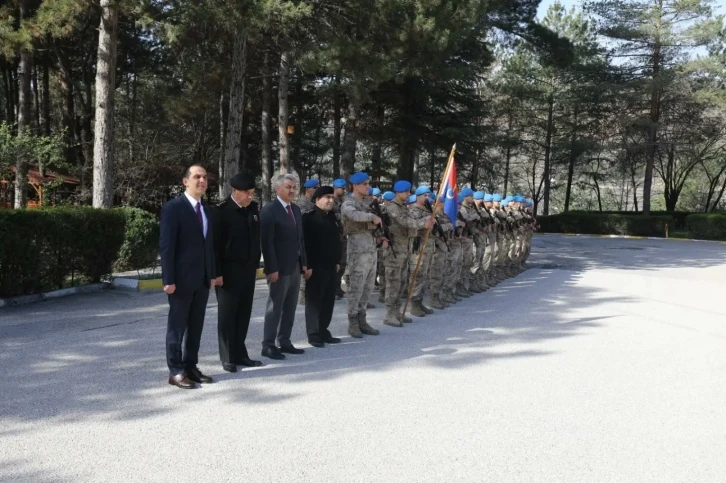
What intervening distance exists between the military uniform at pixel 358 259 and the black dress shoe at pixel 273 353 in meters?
1.27

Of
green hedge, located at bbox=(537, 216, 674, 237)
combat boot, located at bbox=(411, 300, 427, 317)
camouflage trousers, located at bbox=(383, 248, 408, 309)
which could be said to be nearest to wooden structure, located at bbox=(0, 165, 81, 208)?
combat boot, located at bbox=(411, 300, 427, 317)

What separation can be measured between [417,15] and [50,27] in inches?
341

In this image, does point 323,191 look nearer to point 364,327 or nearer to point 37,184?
point 364,327

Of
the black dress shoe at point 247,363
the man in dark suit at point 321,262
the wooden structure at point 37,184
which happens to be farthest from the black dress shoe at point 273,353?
the wooden structure at point 37,184

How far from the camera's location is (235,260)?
18.2ft

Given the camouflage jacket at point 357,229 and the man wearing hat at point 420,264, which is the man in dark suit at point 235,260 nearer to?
the camouflage jacket at point 357,229

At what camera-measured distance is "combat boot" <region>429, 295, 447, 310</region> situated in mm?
9398

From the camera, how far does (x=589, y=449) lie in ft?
13.0

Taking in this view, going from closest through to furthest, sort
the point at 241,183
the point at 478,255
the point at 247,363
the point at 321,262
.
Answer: the point at 241,183
the point at 247,363
the point at 321,262
the point at 478,255

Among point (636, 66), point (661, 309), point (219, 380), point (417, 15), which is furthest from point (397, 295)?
point (636, 66)

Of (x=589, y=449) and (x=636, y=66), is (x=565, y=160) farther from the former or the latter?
(x=589, y=449)

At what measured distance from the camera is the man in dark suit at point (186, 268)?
4910 mm

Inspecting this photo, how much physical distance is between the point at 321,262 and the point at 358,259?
533 millimetres

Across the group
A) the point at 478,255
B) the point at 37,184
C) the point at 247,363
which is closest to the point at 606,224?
the point at 478,255
